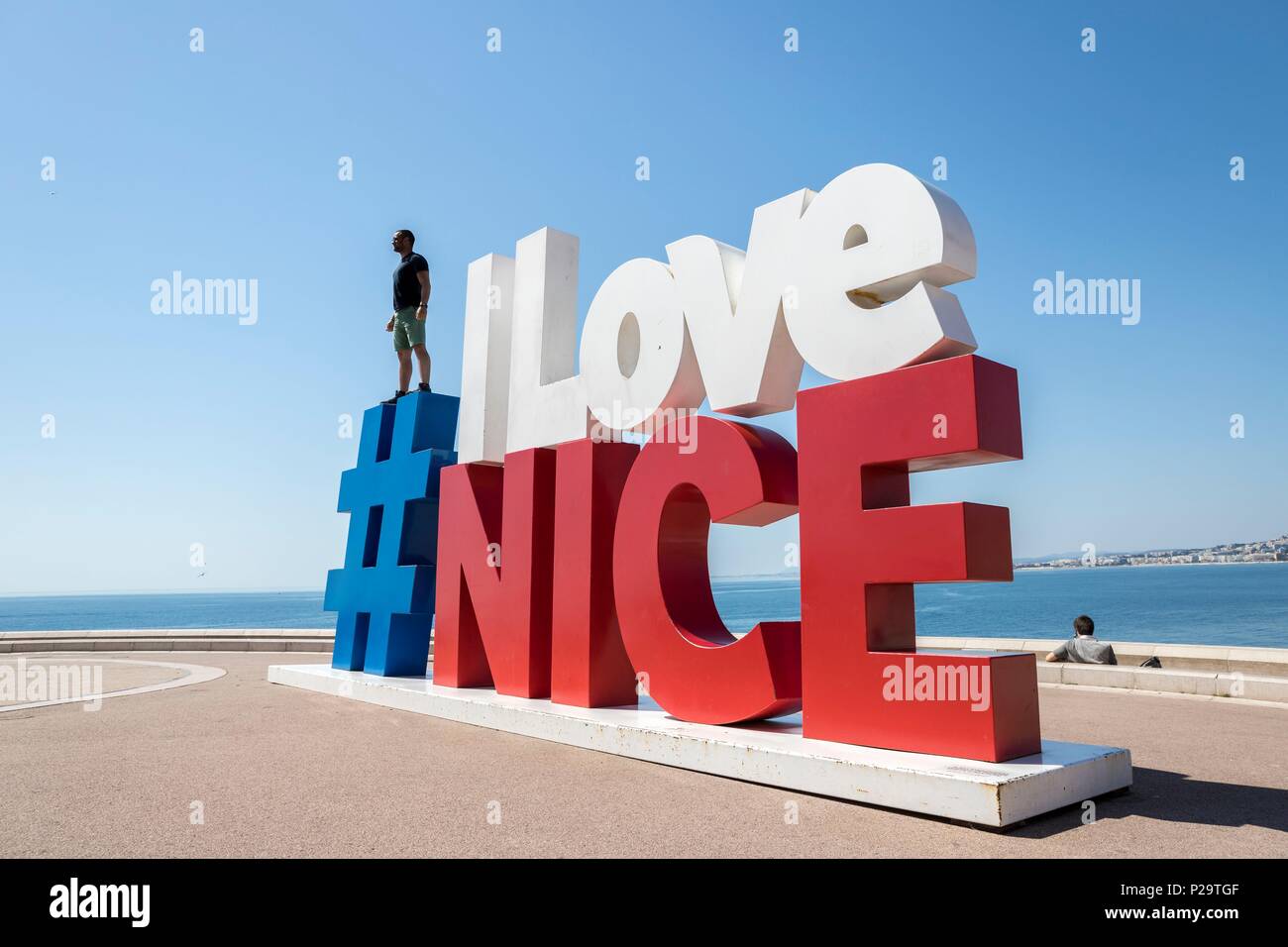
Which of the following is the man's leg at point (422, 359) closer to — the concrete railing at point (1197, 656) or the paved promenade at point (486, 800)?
the paved promenade at point (486, 800)

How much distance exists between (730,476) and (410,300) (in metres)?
7.01

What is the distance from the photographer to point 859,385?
6352mm

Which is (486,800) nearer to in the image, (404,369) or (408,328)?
(408,328)

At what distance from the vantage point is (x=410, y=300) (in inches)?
474

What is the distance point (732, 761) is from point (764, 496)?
7.02ft

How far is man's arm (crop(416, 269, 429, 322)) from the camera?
39.4 ft

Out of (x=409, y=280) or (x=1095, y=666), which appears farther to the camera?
(x=409, y=280)

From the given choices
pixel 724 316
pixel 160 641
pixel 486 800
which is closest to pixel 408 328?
pixel 724 316

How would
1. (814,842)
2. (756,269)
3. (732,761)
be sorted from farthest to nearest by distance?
(756,269) → (732,761) → (814,842)

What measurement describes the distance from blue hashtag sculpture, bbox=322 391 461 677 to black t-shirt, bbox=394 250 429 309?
4.86 feet

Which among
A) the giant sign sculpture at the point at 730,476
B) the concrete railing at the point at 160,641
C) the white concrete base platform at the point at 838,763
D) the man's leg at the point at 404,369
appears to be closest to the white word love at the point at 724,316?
the giant sign sculpture at the point at 730,476
